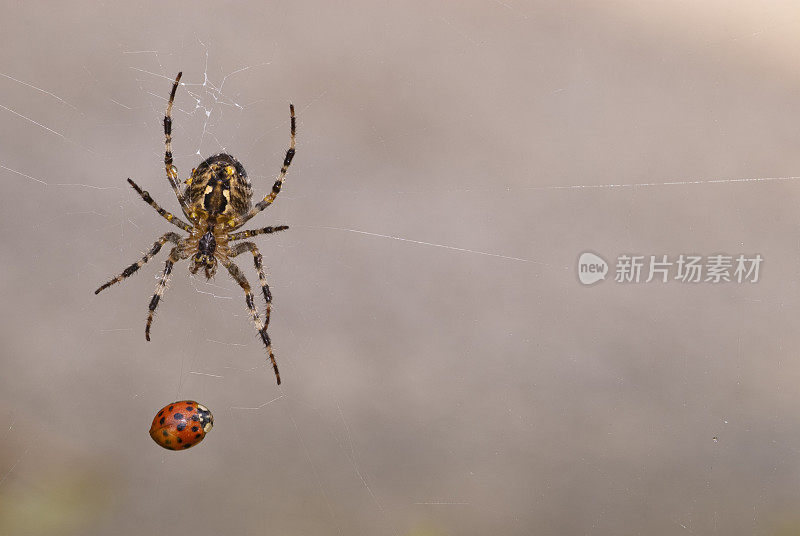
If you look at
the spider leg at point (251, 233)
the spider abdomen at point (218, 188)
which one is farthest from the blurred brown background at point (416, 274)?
the spider abdomen at point (218, 188)

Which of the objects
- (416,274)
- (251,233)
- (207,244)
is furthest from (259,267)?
(416,274)

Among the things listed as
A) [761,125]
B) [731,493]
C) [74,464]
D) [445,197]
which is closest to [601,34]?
[761,125]

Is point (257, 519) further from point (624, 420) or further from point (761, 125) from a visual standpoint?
point (761, 125)

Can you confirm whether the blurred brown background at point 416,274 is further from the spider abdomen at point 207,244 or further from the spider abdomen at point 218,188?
the spider abdomen at point 218,188

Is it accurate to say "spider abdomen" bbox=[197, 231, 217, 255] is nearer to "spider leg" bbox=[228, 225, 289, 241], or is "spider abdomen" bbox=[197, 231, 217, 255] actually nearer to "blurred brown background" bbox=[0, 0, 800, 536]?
"spider leg" bbox=[228, 225, 289, 241]

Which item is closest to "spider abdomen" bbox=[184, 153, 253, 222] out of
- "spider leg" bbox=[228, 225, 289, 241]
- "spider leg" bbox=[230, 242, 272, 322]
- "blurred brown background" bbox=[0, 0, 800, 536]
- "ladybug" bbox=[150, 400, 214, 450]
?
"spider leg" bbox=[228, 225, 289, 241]

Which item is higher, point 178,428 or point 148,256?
point 148,256

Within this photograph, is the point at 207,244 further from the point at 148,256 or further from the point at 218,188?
the point at 218,188

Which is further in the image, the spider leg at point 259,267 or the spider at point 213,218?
the spider leg at point 259,267
